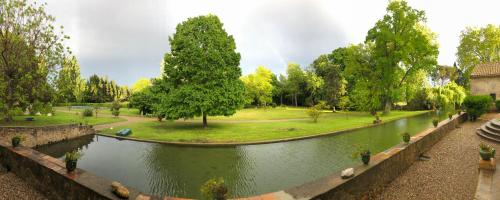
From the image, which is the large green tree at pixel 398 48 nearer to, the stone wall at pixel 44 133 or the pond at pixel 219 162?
the pond at pixel 219 162

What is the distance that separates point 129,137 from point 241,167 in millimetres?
13925

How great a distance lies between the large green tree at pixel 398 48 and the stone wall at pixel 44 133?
41372 mm

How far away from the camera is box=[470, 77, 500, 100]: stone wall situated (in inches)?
1286

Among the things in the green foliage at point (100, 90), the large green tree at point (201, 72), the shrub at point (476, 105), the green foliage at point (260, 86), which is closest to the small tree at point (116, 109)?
the large green tree at point (201, 72)

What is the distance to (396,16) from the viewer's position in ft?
132

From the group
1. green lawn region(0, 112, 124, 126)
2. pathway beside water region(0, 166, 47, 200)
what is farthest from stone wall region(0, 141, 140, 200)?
green lawn region(0, 112, 124, 126)

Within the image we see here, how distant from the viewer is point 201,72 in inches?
971

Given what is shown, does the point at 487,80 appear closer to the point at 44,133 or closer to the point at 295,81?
the point at 295,81

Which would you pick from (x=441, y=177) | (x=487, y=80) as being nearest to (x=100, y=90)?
(x=441, y=177)

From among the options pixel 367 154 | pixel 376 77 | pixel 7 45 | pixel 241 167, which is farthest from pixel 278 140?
pixel 376 77

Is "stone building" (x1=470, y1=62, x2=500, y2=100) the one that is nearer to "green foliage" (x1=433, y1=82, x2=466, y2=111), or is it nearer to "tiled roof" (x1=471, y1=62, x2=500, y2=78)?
"tiled roof" (x1=471, y1=62, x2=500, y2=78)

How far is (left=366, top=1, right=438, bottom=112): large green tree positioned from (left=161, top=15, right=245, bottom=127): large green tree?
86.7 feet

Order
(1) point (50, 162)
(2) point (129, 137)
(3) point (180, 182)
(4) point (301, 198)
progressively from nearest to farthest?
(4) point (301, 198) → (1) point (50, 162) → (3) point (180, 182) → (2) point (129, 137)

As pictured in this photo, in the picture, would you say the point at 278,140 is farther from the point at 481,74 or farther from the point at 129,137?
the point at 481,74
